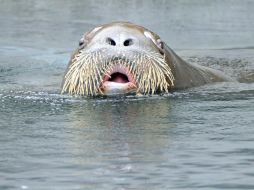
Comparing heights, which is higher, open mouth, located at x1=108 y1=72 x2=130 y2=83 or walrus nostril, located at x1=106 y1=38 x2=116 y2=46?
walrus nostril, located at x1=106 y1=38 x2=116 y2=46

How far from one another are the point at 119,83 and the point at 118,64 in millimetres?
256

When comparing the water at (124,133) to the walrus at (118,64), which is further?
the walrus at (118,64)

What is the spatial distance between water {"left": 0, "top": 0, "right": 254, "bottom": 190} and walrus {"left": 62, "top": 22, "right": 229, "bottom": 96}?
13 centimetres

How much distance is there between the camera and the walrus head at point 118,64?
27.7 ft

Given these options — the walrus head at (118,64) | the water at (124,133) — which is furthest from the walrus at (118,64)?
the water at (124,133)

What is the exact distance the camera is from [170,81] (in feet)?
29.6

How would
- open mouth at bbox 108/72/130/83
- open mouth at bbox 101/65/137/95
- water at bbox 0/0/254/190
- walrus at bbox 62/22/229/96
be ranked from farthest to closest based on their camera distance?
open mouth at bbox 108/72/130/83 < open mouth at bbox 101/65/137/95 < walrus at bbox 62/22/229/96 < water at bbox 0/0/254/190

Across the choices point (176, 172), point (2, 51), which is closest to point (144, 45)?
point (176, 172)

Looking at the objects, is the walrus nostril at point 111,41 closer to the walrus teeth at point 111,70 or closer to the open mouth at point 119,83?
the walrus teeth at point 111,70

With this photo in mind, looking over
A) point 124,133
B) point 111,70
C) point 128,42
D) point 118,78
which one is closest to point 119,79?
point 118,78

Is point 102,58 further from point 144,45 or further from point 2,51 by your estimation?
point 2,51

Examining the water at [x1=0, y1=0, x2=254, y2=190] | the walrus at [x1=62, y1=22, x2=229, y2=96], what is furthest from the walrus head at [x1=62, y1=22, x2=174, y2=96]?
the water at [x1=0, y1=0, x2=254, y2=190]

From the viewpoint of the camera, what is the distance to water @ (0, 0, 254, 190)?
5.27 metres

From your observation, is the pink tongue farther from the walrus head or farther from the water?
the water
